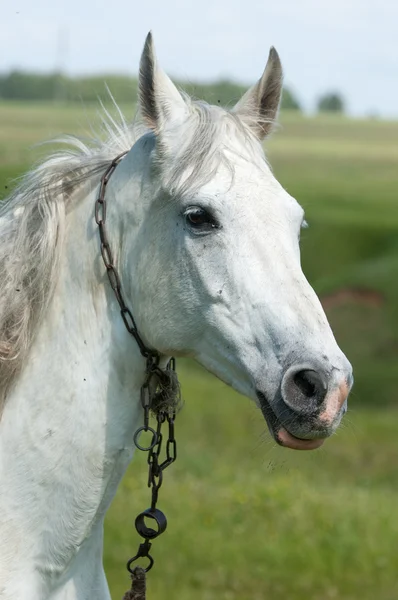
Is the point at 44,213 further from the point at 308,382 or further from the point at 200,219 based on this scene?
the point at 308,382

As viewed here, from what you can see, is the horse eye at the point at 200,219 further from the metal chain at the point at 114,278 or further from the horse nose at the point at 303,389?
the horse nose at the point at 303,389

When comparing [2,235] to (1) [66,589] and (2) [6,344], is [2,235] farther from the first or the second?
(1) [66,589]

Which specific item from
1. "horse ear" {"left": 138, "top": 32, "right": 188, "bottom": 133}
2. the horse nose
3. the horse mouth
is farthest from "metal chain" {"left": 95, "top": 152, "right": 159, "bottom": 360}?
the horse nose

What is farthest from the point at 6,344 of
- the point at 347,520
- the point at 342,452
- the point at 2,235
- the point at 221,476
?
the point at 342,452

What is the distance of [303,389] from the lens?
285 centimetres

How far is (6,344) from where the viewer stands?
3287 mm

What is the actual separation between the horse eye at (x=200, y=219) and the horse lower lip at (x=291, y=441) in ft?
2.26

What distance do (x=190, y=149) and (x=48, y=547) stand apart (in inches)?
56.0

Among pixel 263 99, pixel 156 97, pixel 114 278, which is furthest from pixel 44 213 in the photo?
pixel 263 99

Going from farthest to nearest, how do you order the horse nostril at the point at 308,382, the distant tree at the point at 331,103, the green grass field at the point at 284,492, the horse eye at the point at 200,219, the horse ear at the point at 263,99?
the distant tree at the point at 331,103 < the green grass field at the point at 284,492 < the horse ear at the point at 263,99 < the horse eye at the point at 200,219 < the horse nostril at the point at 308,382

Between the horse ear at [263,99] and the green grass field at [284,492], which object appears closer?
the horse ear at [263,99]

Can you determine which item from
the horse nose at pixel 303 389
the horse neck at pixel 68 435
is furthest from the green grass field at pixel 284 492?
the horse neck at pixel 68 435

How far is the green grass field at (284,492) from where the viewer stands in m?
8.11

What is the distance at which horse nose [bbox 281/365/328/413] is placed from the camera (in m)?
2.81
